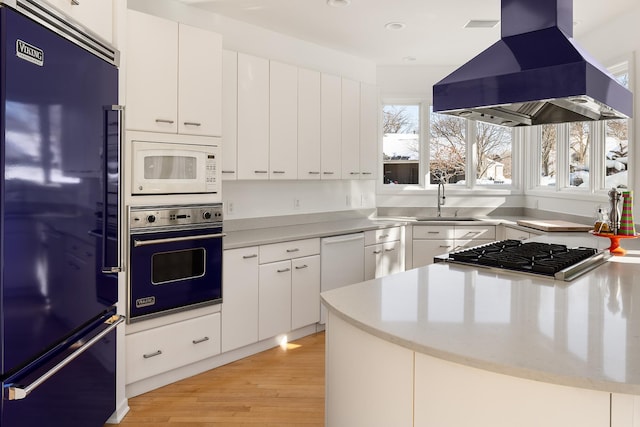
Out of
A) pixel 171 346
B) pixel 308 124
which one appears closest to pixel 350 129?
pixel 308 124

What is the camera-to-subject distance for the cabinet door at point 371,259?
4.35 m

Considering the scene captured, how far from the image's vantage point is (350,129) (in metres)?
4.54

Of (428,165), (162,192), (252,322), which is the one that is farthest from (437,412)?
(428,165)

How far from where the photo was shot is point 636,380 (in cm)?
97

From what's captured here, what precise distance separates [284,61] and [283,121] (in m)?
0.68

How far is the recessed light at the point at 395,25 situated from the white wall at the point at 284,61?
31.9 inches

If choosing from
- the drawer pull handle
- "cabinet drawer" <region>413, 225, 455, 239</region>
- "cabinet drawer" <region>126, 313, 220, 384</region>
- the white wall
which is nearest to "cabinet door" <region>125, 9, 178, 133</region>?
the white wall

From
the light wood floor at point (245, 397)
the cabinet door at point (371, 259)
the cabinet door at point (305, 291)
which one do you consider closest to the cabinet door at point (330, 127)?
the cabinet door at point (371, 259)

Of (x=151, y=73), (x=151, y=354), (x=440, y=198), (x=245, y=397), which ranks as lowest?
(x=245, y=397)

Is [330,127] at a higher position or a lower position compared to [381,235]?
higher

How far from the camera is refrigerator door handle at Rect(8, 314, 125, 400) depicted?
60.9 inches

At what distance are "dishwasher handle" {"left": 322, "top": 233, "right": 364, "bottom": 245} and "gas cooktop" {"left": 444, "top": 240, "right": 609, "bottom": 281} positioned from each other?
1.59 metres

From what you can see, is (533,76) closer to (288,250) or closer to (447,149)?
(288,250)

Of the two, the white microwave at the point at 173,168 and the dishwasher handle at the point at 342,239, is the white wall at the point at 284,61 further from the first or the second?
the white microwave at the point at 173,168
